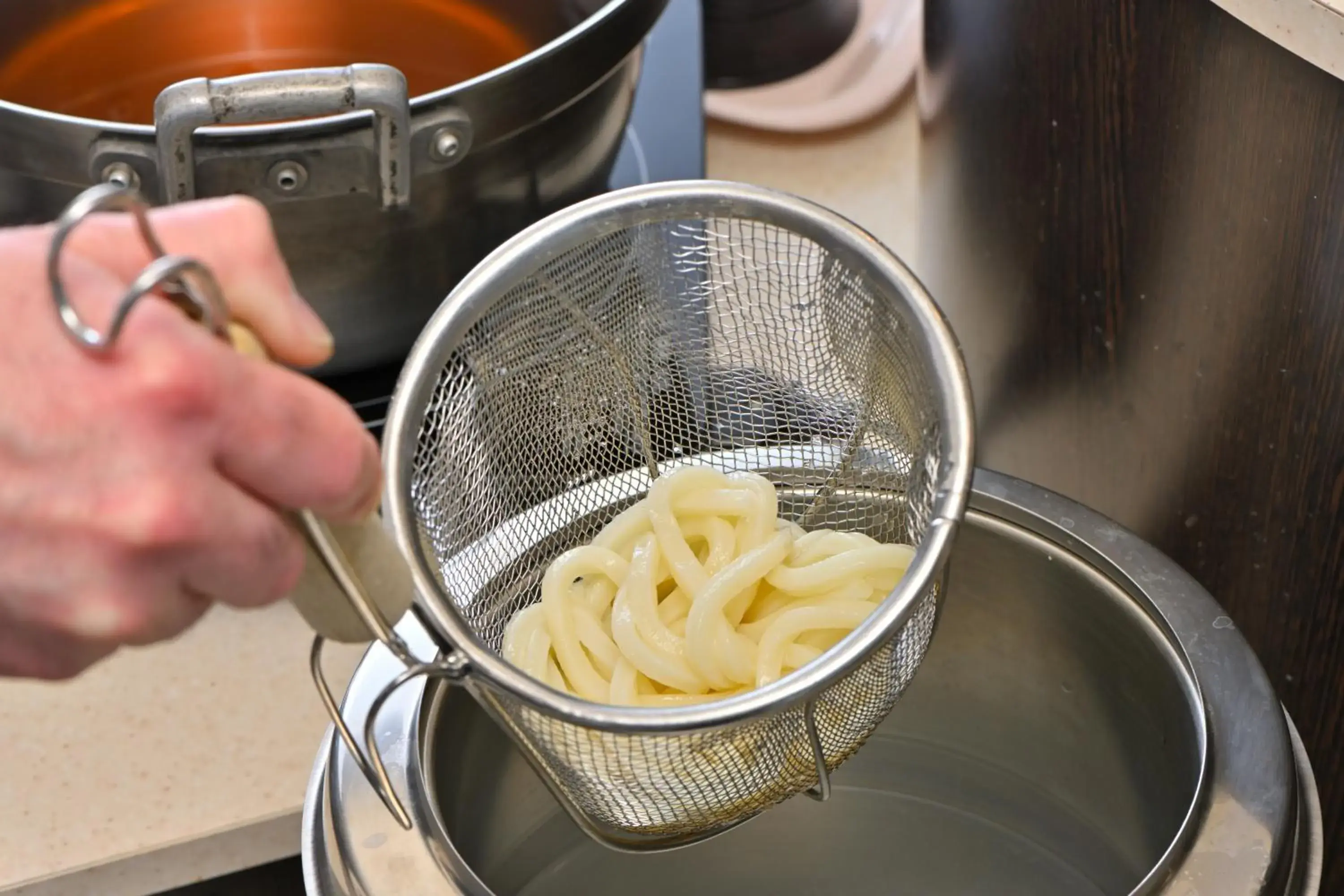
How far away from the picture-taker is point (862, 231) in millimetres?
581

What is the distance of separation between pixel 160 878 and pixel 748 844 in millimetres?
340

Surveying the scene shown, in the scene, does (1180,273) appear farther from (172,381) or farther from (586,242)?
(172,381)

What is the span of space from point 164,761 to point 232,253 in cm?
51

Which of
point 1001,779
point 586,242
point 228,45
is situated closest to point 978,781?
point 1001,779

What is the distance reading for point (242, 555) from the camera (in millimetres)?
370

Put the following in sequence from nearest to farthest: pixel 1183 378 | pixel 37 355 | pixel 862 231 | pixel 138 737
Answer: pixel 37 355
pixel 862 231
pixel 1183 378
pixel 138 737

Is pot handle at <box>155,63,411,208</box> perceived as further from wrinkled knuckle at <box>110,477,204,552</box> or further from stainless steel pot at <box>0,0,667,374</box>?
wrinkled knuckle at <box>110,477,204,552</box>

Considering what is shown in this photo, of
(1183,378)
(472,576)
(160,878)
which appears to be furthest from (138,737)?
(1183,378)

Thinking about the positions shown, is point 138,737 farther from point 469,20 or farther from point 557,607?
point 469,20

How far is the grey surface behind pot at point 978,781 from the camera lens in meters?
0.60

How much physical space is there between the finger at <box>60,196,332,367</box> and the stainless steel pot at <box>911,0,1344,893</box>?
15.2 inches

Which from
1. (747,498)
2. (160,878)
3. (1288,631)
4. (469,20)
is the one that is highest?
(469,20)

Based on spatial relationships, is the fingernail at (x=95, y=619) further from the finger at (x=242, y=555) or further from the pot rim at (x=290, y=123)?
the pot rim at (x=290, y=123)

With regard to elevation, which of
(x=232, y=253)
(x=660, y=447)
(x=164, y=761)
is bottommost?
(x=164, y=761)
